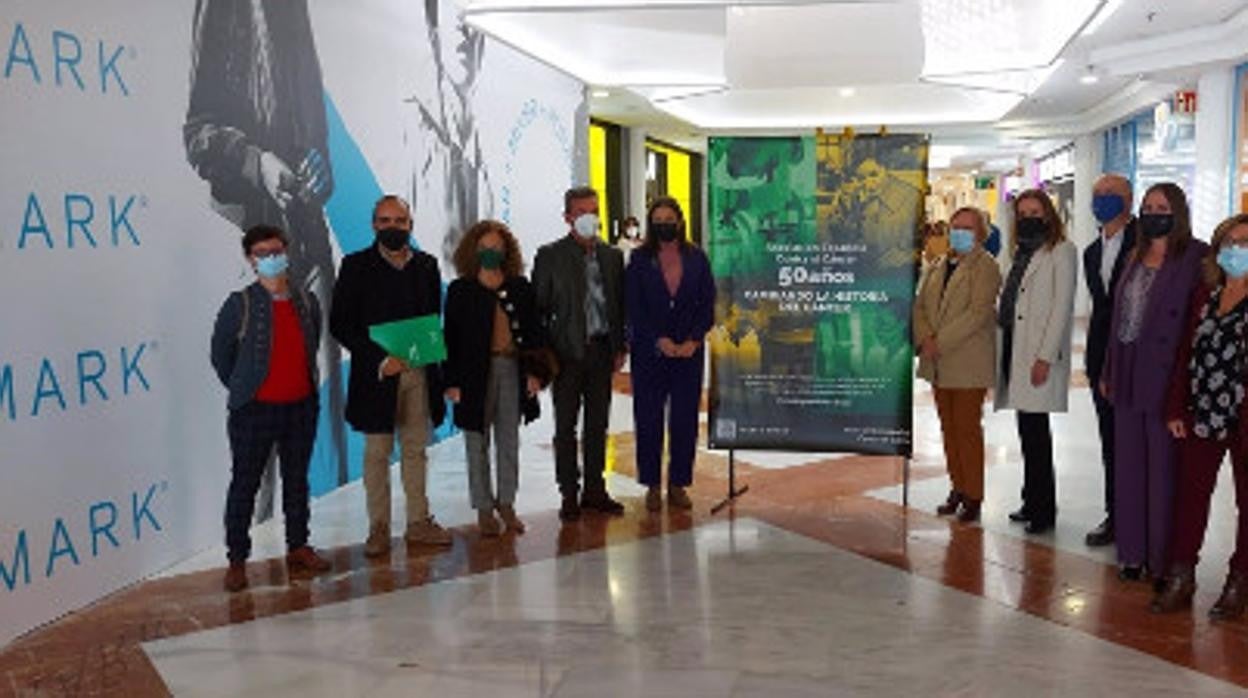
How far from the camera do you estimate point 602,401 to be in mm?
5285

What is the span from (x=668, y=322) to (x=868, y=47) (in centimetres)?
706

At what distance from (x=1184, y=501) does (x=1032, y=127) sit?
1550 centimetres

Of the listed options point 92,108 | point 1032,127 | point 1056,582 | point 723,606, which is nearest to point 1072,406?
point 1056,582

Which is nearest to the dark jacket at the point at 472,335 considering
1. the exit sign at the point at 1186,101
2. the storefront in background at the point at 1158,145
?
the storefront in background at the point at 1158,145

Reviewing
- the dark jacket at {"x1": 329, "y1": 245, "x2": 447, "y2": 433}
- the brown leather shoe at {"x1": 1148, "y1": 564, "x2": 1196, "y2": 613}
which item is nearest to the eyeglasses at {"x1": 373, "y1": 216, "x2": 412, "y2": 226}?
the dark jacket at {"x1": 329, "y1": 245, "x2": 447, "y2": 433}

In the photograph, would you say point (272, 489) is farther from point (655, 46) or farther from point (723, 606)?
point (655, 46)

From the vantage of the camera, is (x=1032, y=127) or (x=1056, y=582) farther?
(x=1032, y=127)

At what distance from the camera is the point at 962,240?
195 inches

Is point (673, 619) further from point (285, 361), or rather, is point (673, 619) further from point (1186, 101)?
point (1186, 101)

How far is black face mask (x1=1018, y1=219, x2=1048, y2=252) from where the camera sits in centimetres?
473

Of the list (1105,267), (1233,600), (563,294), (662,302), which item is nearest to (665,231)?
(662,302)

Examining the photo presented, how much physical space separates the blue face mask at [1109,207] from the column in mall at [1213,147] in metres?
7.59

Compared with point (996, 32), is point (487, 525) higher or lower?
lower

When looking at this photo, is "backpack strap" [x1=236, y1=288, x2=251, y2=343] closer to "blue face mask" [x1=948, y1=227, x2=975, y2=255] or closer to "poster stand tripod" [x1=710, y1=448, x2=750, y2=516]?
"poster stand tripod" [x1=710, y1=448, x2=750, y2=516]
